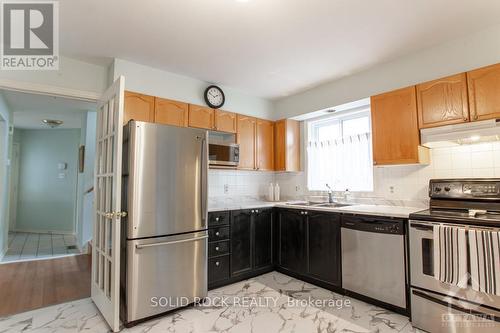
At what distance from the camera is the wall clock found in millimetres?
3495

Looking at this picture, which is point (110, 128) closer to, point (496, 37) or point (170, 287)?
point (170, 287)

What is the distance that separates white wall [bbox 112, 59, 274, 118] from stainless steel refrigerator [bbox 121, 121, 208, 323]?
0.83 meters

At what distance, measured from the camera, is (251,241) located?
3291mm

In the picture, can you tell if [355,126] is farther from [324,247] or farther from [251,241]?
[251,241]

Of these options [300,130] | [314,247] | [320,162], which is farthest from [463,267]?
[300,130]

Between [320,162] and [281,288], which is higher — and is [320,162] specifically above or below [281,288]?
above

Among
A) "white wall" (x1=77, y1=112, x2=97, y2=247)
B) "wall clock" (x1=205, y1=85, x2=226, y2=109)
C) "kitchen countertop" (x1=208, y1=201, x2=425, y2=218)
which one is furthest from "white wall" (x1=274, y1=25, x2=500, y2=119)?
"white wall" (x1=77, y1=112, x2=97, y2=247)

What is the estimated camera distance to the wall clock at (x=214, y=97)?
3.50m

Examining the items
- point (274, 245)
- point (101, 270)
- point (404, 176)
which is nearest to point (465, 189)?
point (404, 176)

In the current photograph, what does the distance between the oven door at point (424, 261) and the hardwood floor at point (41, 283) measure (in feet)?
10.7

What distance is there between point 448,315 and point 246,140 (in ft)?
9.41

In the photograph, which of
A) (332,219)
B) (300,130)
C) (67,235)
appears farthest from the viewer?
(67,235)

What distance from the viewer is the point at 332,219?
2883 millimetres

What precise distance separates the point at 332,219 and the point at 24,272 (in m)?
4.08
